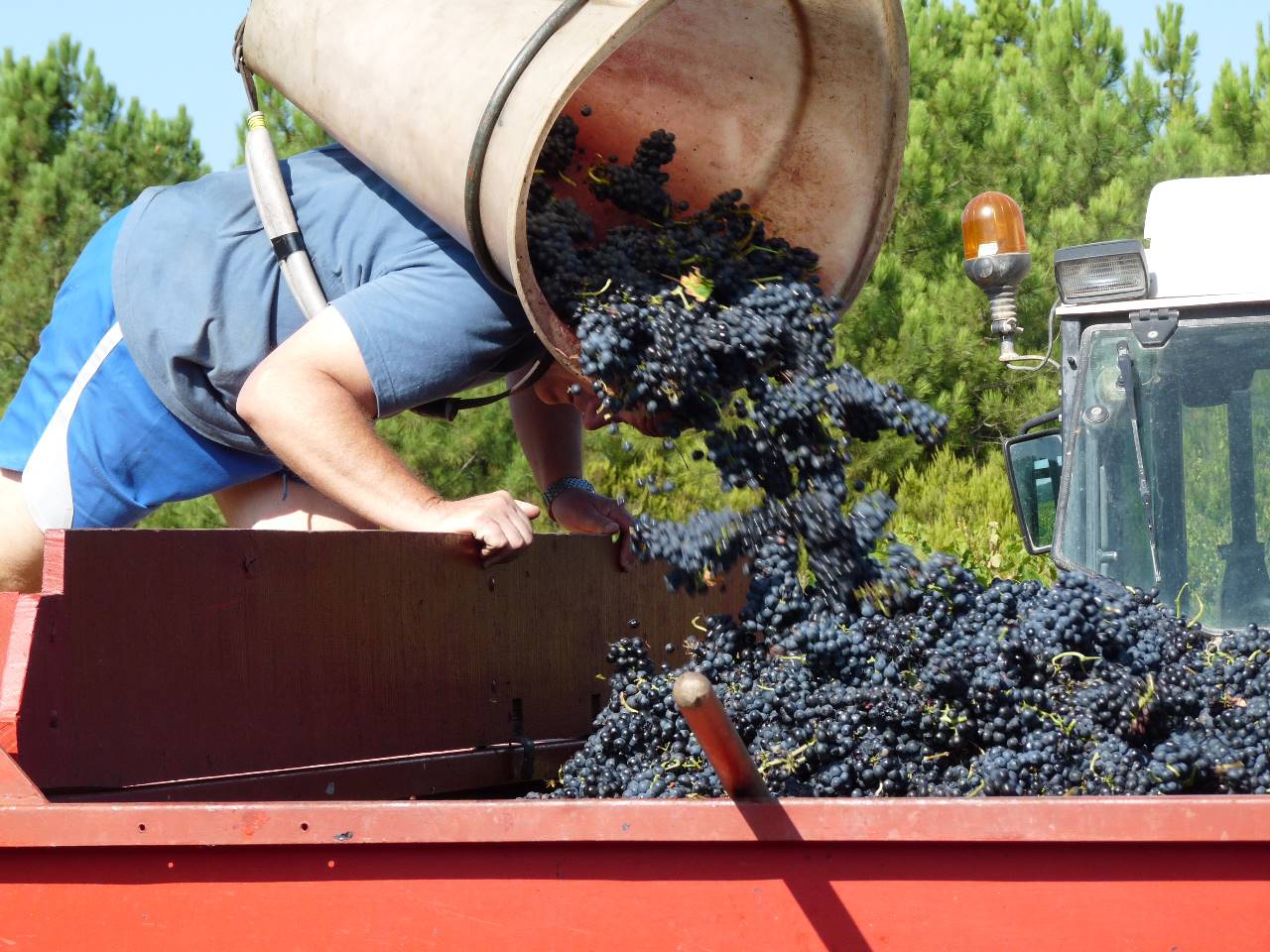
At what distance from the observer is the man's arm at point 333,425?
90.0 inches

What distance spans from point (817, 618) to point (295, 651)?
80cm

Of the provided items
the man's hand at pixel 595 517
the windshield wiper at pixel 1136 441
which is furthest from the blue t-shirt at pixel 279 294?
the windshield wiper at pixel 1136 441

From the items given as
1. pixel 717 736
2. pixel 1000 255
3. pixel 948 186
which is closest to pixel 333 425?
pixel 717 736

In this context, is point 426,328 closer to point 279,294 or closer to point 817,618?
point 279,294

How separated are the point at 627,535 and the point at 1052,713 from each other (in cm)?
125

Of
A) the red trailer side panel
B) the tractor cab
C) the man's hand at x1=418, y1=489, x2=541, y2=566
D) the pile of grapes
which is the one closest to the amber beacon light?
the tractor cab

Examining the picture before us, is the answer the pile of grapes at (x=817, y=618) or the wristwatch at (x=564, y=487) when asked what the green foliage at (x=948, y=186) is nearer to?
the wristwatch at (x=564, y=487)

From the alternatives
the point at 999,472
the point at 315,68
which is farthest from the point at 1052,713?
the point at 999,472

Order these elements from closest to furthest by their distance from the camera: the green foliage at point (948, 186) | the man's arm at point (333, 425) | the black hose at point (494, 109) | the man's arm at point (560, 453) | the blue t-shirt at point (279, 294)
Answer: the black hose at point (494, 109)
the man's arm at point (333, 425)
the blue t-shirt at point (279, 294)
the man's arm at point (560, 453)
the green foliage at point (948, 186)

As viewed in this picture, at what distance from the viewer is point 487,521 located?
2447 millimetres

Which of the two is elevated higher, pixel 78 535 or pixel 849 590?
pixel 78 535

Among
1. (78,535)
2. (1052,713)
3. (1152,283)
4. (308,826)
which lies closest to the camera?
(308,826)

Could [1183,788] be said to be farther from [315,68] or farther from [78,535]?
[315,68]

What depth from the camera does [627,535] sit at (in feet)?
10.1
